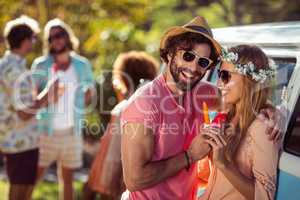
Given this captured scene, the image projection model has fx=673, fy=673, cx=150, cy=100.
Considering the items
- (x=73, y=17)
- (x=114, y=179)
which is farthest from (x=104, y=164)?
(x=73, y=17)

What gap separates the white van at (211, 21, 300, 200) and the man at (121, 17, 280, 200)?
0.38m

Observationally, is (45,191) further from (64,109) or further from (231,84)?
(231,84)

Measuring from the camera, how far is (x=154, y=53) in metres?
11.4

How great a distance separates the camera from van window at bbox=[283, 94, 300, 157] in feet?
10.6

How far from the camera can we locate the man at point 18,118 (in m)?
5.79

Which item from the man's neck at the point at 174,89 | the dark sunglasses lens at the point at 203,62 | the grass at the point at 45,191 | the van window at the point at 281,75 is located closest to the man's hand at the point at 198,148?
the man's neck at the point at 174,89

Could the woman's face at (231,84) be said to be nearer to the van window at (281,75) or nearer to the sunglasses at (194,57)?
the sunglasses at (194,57)

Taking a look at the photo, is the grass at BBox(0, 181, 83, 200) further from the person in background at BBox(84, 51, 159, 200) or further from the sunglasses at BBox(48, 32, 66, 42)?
the person in background at BBox(84, 51, 159, 200)

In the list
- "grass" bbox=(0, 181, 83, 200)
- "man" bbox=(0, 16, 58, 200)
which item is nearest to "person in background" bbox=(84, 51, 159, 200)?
"man" bbox=(0, 16, 58, 200)

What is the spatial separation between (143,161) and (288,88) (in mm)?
829

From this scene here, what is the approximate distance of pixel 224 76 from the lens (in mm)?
3199

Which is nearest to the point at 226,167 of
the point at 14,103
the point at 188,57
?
the point at 188,57

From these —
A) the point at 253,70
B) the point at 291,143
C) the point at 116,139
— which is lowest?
the point at 116,139

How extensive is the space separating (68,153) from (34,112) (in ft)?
2.55
